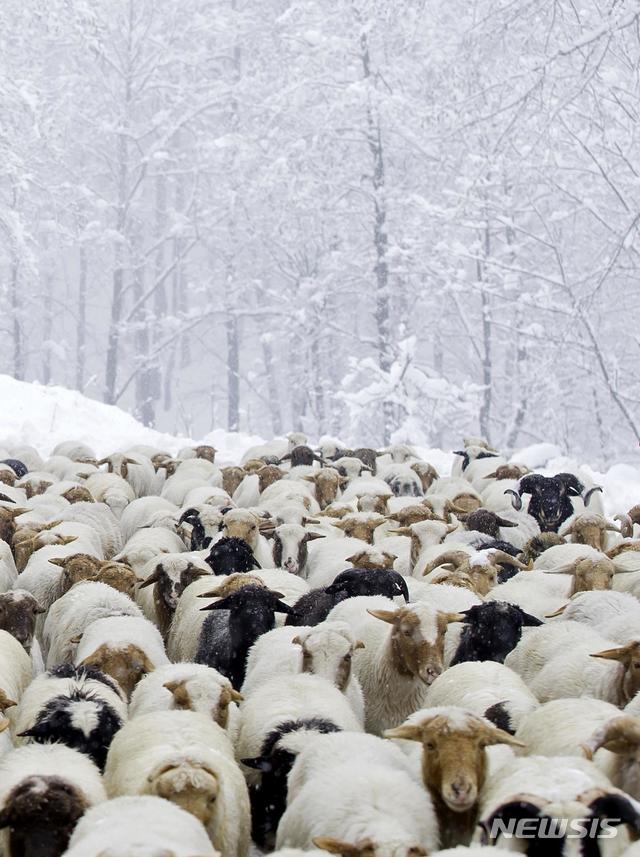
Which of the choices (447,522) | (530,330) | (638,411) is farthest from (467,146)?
(447,522)

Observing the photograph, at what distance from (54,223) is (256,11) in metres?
10.1

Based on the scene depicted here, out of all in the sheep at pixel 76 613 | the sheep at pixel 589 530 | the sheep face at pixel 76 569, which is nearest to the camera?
the sheep at pixel 76 613

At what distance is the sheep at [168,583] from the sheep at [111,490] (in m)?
3.62

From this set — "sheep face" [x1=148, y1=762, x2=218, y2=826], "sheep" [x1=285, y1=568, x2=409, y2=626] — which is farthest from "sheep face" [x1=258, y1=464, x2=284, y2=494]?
"sheep face" [x1=148, y1=762, x2=218, y2=826]

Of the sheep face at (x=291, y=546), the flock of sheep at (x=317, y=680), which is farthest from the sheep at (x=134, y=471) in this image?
the sheep face at (x=291, y=546)

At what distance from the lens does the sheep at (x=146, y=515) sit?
33.3 feet

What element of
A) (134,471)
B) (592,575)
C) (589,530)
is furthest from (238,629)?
(134,471)

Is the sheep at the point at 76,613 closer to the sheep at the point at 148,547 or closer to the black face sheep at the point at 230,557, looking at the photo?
the sheep at the point at 148,547

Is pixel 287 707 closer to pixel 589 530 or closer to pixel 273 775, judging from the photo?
pixel 273 775

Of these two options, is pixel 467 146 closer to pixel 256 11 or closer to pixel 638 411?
pixel 638 411

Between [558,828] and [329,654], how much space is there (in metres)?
2.38

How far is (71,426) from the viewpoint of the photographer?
19.2m

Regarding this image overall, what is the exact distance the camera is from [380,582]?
24.3 ft

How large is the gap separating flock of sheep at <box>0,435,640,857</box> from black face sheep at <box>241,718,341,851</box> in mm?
12
